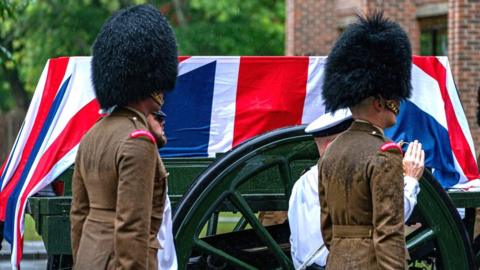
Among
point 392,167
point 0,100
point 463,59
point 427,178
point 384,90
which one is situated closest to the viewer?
point 392,167

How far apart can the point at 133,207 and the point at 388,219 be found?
94cm

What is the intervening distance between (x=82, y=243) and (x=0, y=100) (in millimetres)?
36065

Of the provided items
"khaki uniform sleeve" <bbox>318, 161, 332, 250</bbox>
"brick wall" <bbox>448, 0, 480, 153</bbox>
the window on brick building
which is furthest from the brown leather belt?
the window on brick building

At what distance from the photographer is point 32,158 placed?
6.49m

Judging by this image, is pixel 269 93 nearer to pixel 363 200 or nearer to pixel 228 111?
pixel 228 111

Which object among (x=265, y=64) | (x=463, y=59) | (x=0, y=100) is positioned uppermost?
(x=265, y=64)

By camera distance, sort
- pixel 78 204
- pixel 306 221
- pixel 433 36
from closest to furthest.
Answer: pixel 78 204 → pixel 306 221 → pixel 433 36

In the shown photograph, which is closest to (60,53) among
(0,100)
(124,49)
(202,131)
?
(0,100)

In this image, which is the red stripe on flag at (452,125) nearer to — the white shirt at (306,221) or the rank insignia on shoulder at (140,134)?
the white shirt at (306,221)

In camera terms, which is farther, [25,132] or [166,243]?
[25,132]

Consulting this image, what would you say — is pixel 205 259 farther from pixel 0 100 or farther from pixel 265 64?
pixel 0 100

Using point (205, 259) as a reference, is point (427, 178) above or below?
above

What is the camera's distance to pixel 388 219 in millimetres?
4355

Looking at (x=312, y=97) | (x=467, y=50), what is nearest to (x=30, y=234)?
(x=467, y=50)
